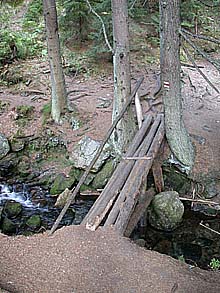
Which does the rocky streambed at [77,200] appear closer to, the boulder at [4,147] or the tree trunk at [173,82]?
the boulder at [4,147]

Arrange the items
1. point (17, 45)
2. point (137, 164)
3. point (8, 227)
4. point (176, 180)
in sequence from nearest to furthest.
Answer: point (137, 164)
point (8, 227)
point (176, 180)
point (17, 45)

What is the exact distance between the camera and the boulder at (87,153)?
34.2 feet

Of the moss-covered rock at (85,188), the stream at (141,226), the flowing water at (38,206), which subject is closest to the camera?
the stream at (141,226)

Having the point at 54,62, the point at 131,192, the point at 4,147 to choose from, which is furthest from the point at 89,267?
the point at 54,62

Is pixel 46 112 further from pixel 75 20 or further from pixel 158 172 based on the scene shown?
pixel 158 172

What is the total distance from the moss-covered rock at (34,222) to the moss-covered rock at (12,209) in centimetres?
47

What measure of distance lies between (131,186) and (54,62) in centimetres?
563

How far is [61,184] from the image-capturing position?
10.3 m

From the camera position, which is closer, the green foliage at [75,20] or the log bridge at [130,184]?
the log bridge at [130,184]

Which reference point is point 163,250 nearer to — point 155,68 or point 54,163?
point 54,163

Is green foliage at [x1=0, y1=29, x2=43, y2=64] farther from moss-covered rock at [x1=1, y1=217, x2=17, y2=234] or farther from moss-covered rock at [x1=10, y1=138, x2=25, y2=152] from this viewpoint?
moss-covered rock at [x1=1, y1=217, x2=17, y2=234]

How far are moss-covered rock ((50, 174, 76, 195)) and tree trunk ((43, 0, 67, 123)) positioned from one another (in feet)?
7.38

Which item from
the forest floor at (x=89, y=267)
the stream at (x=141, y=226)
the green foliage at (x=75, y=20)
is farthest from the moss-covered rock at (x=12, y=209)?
the green foliage at (x=75, y=20)

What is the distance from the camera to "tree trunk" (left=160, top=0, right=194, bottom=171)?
8578mm
